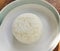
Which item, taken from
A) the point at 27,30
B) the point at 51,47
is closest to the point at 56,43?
the point at 51,47

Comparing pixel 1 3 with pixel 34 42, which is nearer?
pixel 34 42

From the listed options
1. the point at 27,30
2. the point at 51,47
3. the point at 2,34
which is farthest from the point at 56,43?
the point at 2,34

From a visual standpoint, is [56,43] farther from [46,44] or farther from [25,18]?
[25,18]

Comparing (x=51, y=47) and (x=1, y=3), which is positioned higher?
(x=1, y=3)

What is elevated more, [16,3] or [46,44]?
[16,3]

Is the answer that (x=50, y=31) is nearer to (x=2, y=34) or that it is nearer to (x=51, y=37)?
(x=51, y=37)

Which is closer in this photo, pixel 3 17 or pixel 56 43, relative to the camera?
pixel 56 43
